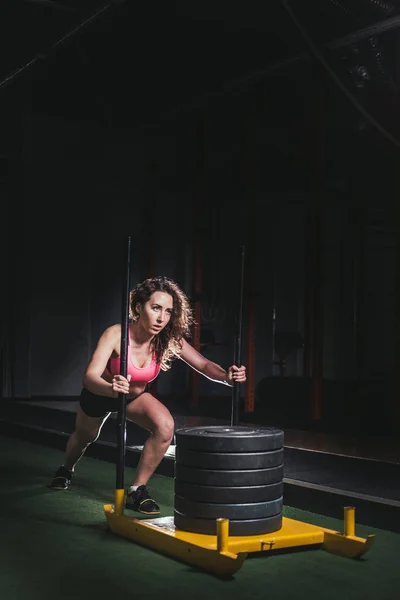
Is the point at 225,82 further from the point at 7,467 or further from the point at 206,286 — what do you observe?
the point at 7,467

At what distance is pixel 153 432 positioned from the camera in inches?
151

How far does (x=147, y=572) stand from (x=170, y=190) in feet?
23.7

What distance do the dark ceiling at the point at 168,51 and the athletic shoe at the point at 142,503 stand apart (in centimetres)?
250

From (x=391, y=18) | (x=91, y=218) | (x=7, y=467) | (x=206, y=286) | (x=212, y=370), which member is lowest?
(x=7, y=467)

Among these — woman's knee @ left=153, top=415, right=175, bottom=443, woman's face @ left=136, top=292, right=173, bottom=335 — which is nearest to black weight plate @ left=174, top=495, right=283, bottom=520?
woman's knee @ left=153, top=415, right=175, bottom=443

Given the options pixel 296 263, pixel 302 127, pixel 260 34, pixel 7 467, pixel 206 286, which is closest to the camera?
pixel 7 467

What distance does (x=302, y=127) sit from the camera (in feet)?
30.1

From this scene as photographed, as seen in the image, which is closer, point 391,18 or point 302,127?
point 391,18

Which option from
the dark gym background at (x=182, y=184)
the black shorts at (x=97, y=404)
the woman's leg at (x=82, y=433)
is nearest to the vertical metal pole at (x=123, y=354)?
the black shorts at (x=97, y=404)

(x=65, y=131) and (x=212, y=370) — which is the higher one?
(x=65, y=131)

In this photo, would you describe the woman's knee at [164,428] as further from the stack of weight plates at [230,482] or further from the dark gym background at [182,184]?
the dark gym background at [182,184]

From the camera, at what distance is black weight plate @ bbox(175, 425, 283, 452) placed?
3.03 meters

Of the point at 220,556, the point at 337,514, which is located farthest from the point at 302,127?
the point at 220,556

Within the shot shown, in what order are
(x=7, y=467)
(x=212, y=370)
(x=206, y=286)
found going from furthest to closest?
(x=206, y=286)
(x=7, y=467)
(x=212, y=370)
